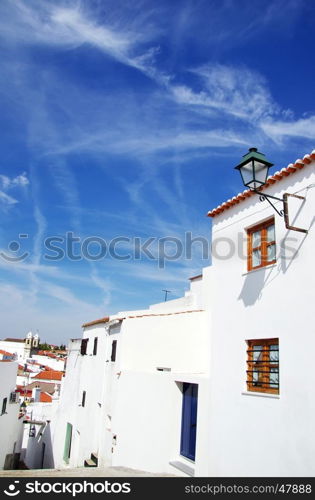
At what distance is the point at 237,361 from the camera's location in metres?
8.61

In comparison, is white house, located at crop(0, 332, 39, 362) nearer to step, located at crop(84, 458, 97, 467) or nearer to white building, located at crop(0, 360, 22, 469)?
white building, located at crop(0, 360, 22, 469)

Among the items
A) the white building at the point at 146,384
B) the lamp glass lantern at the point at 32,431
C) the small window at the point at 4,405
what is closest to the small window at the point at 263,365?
the white building at the point at 146,384

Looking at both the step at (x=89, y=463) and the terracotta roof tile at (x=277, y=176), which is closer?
the terracotta roof tile at (x=277, y=176)

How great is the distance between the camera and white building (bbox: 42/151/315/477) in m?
7.01

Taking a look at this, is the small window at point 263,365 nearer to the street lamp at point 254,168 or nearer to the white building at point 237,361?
the white building at point 237,361

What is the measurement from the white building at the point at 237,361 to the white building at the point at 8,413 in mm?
9135

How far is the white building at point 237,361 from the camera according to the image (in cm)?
701

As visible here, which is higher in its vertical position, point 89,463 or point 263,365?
point 263,365

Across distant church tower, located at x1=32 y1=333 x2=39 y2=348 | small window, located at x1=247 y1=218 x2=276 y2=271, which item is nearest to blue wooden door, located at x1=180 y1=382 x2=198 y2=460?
small window, located at x1=247 y1=218 x2=276 y2=271

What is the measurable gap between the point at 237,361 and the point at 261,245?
2.72 metres

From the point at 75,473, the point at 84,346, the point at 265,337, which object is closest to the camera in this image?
the point at 265,337

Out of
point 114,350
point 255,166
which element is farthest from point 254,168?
point 114,350

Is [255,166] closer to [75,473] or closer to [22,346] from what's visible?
[75,473]
